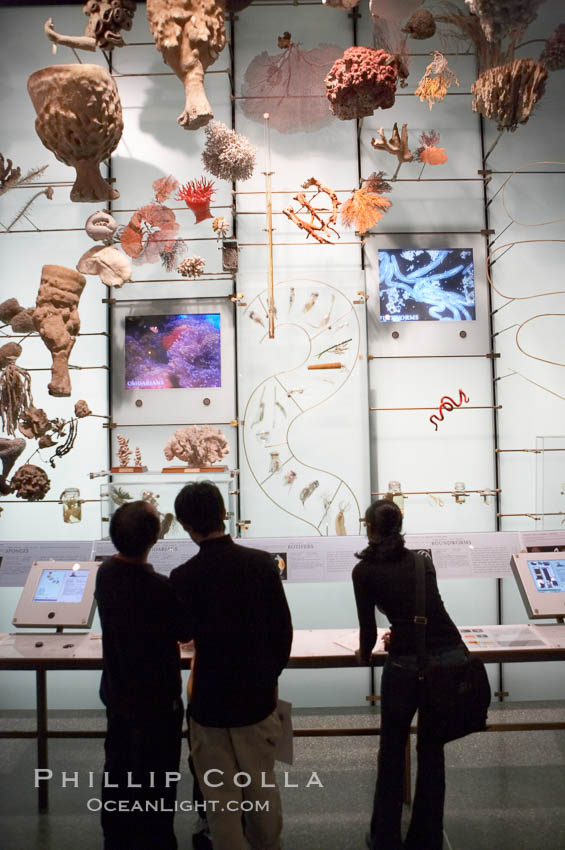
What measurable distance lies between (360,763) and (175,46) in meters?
3.57

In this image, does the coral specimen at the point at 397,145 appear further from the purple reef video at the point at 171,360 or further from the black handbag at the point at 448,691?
the black handbag at the point at 448,691

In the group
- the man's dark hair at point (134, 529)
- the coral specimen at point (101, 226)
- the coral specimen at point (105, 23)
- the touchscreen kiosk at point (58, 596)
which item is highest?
the coral specimen at point (105, 23)

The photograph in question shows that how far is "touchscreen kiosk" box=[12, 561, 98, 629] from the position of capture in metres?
3.35

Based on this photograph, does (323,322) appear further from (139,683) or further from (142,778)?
(142,778)

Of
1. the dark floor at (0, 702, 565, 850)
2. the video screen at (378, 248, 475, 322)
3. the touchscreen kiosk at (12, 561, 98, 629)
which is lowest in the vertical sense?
the dark floor at (0, 702, 565, 850)

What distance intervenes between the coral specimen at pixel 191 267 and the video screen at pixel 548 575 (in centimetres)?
254

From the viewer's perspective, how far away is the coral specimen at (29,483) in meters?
3.63

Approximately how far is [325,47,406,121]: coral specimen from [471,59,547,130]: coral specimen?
45 centimetres

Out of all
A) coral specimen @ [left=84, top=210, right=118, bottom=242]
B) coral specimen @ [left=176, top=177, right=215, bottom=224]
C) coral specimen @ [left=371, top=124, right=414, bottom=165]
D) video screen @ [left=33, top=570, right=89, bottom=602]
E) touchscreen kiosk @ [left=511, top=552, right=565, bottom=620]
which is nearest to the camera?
touchscreen kiosk @ [left=511, top=552, right=565, bottom=620]

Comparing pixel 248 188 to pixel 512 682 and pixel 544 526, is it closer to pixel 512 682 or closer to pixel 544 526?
pixel 544 526

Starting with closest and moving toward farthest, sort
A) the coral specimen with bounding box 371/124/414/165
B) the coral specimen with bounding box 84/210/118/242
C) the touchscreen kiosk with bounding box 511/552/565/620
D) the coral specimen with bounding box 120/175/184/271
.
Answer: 1. the touchscreen kiosk with bounding box 511/552/565/620
2. the coral specimen with bounding box 84/210/118/242
3. the coral specimen with bounding box 371/124/414/165
4. the coral specimen with bounding box 120/175/184/271

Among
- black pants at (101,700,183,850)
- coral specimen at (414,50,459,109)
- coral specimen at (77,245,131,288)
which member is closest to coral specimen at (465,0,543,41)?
coral specimen at (414,50,459,109)

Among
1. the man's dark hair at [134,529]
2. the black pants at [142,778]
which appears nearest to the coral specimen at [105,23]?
the man's dark hair at [134,529]

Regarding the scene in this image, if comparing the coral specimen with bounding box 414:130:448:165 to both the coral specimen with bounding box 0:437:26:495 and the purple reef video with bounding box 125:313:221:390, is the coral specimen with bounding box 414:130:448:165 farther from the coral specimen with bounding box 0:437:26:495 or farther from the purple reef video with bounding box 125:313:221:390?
the coral specimen with bounding box 0:437:26:495
